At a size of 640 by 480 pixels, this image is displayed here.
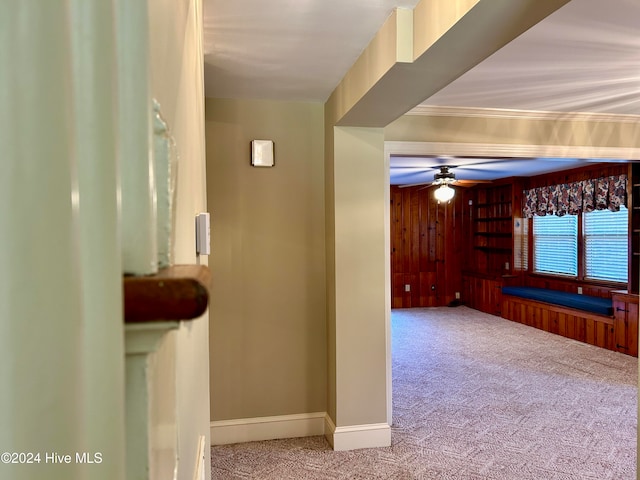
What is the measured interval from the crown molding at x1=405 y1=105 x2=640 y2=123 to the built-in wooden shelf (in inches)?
129

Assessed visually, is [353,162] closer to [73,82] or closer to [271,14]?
[271,14]

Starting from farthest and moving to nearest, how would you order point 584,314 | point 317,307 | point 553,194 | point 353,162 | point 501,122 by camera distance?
1. point 553,194
2. point 584,314
3. point 501,122
4. point 317,307
5. point 353,162

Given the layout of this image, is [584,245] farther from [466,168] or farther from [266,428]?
[266,428]

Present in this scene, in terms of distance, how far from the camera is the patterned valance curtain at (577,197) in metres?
5.97

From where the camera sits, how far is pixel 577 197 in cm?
669

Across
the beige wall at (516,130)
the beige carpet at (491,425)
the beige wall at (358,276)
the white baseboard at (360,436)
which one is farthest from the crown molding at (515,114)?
the beige carpet at (491,425)

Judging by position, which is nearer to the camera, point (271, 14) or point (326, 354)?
point (271, 14)

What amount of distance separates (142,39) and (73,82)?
0.09 meters

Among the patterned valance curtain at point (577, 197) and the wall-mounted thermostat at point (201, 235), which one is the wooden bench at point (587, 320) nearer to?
the patterned valance curtain at point (577, 197)

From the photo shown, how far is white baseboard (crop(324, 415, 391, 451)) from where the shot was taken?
3031 mm

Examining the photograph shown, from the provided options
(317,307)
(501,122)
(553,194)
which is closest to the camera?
(317,307)

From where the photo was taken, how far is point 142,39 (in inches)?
12.9

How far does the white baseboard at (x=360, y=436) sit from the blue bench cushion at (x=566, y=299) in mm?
4153

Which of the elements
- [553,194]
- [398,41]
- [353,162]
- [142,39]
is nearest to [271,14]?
[398,41]
